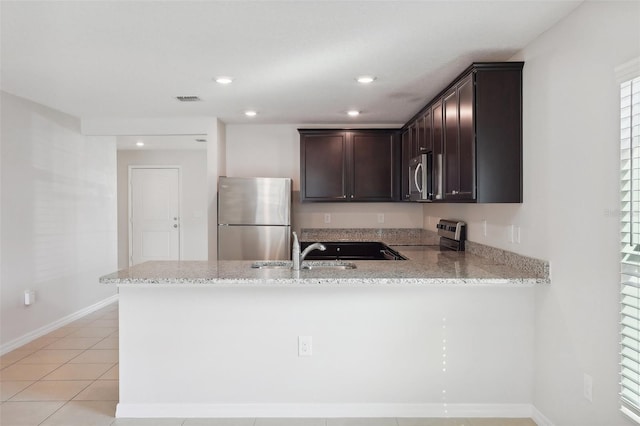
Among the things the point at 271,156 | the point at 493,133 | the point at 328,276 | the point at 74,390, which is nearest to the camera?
the point at 328,276

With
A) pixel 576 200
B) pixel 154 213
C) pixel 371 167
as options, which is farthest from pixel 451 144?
pixel 154 213

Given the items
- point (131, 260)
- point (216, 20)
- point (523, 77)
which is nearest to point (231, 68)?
point (216, 20)

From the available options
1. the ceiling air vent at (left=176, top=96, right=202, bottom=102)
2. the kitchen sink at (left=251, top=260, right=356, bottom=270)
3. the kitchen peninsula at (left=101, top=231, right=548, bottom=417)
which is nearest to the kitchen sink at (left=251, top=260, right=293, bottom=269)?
the kitchen sink at (left=251, top=260, right=356, bottom=270)

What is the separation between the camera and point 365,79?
133 inches

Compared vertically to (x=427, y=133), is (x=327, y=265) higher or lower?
lower

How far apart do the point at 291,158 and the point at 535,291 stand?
330cm

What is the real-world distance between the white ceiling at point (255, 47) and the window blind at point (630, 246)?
0.71 meters

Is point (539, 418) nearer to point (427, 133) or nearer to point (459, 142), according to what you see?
point (459, 142)

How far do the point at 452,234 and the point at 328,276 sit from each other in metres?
1.90

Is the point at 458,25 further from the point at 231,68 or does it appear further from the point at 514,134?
the point at 231,68

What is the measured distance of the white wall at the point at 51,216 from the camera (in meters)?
3.98

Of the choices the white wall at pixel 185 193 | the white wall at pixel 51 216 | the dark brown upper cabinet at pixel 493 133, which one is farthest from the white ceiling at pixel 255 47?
the white wall at pixel 185 193

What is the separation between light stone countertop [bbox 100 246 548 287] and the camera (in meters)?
2.44

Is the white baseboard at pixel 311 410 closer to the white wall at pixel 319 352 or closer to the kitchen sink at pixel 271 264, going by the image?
the white wall at pixel 319 352
